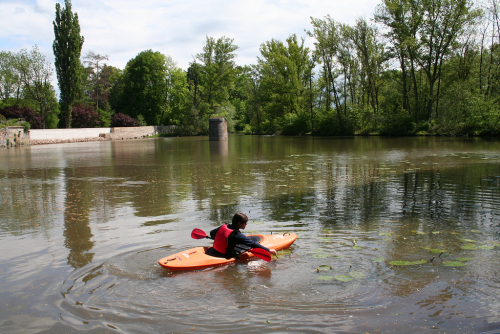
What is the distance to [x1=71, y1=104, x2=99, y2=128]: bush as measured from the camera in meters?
53.5

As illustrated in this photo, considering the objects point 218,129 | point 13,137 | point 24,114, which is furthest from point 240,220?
point 24,114

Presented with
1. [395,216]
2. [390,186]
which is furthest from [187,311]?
[390,186]

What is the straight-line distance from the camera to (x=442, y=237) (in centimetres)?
620

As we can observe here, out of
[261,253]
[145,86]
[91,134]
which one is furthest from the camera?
[145,86]

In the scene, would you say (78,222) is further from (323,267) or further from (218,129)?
(218,129)

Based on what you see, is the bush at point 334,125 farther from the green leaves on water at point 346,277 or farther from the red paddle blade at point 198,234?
the green leaves on water at point 346,277

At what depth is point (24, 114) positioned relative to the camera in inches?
1906

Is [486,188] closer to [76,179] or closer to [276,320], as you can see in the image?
[276,320]

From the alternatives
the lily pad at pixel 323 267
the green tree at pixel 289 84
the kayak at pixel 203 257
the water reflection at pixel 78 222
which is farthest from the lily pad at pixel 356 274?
the green tree at pixel 289 84

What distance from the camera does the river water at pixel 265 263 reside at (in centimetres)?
390

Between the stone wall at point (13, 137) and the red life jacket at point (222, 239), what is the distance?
116 ft

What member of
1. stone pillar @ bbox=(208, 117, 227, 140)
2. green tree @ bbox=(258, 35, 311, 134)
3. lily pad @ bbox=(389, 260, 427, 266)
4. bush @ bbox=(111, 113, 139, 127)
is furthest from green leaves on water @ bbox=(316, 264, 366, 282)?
bush @ bbox=(111, 113, 139, 127)

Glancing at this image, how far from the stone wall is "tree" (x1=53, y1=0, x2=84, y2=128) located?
12053mm

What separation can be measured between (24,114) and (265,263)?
51.2m
